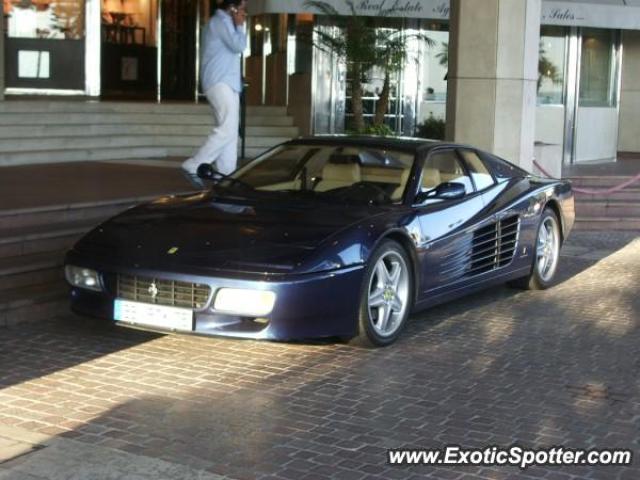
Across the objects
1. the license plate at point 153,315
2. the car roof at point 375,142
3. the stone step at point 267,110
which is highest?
the stone step at point 267,110

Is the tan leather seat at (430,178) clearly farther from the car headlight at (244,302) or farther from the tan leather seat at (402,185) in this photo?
the car headlight at (244,302)

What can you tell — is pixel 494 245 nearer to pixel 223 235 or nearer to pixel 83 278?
pixel 223 235

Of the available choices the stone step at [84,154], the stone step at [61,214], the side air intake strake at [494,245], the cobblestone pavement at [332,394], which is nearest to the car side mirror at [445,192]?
the side air intake strake at [494,245]

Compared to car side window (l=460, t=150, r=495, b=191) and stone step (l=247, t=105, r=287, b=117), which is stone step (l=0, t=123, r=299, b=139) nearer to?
stone step (l=247, t=105, r=287, b=117)

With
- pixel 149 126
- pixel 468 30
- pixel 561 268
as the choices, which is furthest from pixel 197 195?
pixel 149 126

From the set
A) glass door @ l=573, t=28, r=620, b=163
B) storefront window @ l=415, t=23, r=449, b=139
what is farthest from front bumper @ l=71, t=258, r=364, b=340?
glass door @ l=573, t=28, r=620, b=163

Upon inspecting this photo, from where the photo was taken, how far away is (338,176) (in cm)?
750

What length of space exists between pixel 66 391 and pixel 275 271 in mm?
1317

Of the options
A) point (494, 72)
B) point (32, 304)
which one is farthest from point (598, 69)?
point (32, 304)

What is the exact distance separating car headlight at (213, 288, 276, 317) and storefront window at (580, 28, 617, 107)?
14213 mm

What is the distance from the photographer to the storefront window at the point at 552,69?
18453mm

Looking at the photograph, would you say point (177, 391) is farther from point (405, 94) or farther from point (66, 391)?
point (405, 94)

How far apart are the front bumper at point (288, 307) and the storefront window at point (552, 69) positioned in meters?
13.1

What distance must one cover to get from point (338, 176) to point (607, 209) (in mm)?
6915
